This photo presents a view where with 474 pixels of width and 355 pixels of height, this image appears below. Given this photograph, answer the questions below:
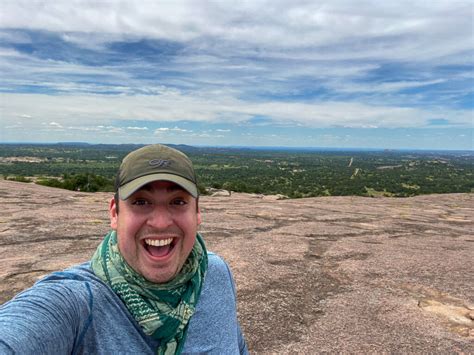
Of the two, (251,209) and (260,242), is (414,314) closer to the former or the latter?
(260,242)

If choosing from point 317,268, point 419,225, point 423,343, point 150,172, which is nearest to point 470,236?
point 419,225

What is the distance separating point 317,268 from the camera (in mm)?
8977

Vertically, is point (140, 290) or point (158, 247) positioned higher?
point (158, 247)

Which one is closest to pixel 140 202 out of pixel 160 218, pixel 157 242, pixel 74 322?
pixel 160 218

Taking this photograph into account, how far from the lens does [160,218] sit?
2.37 meters

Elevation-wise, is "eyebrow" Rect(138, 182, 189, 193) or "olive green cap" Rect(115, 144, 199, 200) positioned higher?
"olive green cap" Rect(115, 144, 199, 200)

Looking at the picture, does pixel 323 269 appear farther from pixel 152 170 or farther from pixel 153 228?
pixel 152 170

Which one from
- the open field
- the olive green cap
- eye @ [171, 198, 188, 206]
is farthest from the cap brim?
the open field

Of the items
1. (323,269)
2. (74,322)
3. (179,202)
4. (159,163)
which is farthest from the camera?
(323,269)

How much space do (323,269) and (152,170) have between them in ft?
24.4

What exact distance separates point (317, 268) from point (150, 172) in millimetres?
7409

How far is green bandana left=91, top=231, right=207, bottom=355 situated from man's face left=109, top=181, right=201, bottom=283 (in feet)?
0.19

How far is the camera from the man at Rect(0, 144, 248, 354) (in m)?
1.88

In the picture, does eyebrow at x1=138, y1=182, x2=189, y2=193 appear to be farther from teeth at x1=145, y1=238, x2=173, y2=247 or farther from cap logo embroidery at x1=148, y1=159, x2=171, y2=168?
teeth at x1=145, y1=238, x2=173, y2=247
